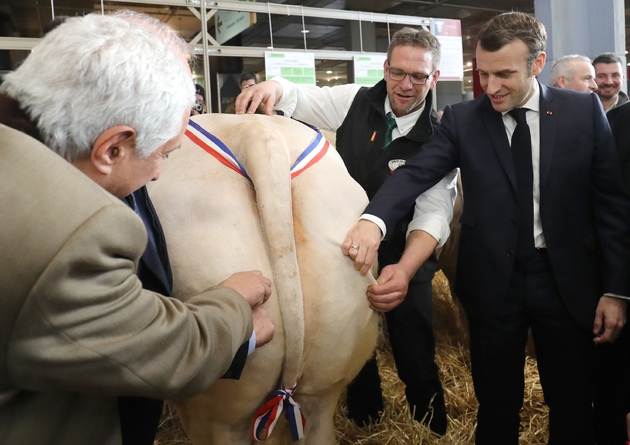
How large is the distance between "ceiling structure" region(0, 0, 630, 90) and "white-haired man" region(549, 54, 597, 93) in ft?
7.68

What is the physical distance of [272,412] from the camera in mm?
1513

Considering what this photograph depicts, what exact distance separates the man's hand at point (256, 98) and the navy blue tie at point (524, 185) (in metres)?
0.93

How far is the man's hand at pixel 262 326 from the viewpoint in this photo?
1328 mm

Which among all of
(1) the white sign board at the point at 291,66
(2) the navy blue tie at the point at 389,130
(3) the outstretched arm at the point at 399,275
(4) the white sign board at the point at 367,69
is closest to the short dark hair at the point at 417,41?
(2) the navy blue tie at the point at 389,130

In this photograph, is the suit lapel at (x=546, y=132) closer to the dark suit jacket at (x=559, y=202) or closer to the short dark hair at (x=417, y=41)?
the dark suit jacket at (x=559, y=202)

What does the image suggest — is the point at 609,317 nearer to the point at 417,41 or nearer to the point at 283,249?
the point at 283,249

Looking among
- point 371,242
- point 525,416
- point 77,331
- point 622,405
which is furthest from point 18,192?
point 525,416

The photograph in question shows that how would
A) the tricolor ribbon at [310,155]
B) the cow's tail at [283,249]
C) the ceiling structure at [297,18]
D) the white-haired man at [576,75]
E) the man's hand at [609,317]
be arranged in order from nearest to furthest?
the cow's tail at [283,249]
the tricolor ribbon at [310,155]
the man's hand at [609,317]
the white-haired man at [576,75]
the ceiling structure at [297,18]

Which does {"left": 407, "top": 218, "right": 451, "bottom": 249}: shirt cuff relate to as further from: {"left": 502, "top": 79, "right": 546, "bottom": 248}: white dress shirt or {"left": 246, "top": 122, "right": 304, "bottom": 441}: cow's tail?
{"left": 246, "top": 122, "right": 304, "bottom": 441}: cow's tail

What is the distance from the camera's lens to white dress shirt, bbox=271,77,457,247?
6.88 feet

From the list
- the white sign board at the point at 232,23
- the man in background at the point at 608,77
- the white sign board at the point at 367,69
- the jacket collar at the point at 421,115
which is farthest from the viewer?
the white sign board at the point at 367,69

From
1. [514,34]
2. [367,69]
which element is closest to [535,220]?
[514,34]

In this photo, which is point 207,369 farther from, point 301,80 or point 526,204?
point 301,80

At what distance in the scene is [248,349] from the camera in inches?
49.7
